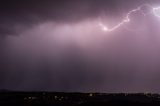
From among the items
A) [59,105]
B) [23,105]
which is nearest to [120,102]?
[59,105]

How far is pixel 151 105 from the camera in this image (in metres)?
146

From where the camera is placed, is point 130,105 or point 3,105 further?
point 3,105

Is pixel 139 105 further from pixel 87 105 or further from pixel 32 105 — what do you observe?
pixel 32 105

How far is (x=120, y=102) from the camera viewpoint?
144m

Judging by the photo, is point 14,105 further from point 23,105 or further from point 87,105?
point 87,105

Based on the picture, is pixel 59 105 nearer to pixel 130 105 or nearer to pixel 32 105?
pixel 32 105

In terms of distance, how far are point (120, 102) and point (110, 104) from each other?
4.69 m

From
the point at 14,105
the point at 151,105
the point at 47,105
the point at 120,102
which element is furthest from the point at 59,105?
the point at 151,105

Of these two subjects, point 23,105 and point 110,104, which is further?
point 23,105

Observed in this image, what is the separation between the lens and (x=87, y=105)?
141 m

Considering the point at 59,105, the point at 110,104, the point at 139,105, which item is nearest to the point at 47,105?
the point at 59,105

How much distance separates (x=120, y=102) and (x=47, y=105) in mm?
32763

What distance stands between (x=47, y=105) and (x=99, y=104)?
24.3m

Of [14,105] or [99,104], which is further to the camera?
[14,105]
